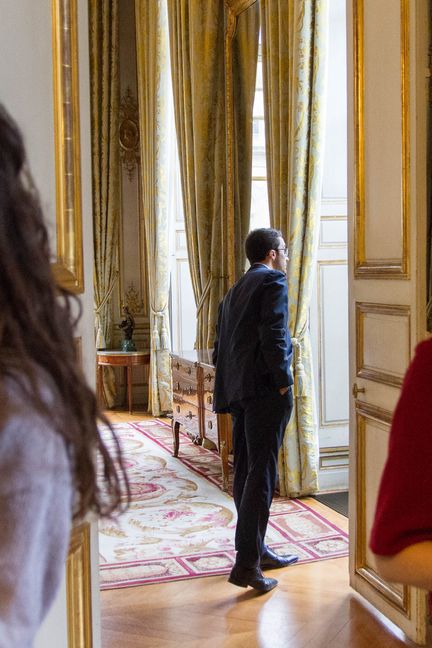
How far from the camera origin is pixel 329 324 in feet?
18.2

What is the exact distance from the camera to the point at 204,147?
6457 mm

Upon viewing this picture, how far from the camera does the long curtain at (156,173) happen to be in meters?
8.08

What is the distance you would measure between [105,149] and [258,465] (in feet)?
18.9

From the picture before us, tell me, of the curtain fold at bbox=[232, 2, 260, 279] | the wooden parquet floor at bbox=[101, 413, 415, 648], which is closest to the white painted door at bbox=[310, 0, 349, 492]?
the curtain fold at bbox=[232, 2, 260, 279]

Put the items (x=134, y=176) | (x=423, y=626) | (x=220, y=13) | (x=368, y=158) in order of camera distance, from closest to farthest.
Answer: (x=423, y=626), (x=368, y=158), (x=220, y=13), (x=134, y=176)

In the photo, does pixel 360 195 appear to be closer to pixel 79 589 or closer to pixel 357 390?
pixel 357 390

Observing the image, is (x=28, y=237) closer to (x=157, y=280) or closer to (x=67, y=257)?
(x=67, y=257)

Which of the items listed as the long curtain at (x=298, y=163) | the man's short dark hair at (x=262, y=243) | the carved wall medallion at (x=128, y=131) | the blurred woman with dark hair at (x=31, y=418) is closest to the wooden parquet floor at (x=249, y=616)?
the long curtain at (x=298, y=163)

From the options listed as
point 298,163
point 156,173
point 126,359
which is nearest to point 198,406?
point 298,163

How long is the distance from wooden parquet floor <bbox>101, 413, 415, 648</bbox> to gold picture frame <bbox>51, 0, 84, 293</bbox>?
1.71m

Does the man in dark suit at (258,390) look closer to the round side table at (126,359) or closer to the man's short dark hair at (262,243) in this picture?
the man's short dark hair at (262,243)

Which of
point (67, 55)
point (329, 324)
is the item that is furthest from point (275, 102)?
point (67, 55)

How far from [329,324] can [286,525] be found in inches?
55.9

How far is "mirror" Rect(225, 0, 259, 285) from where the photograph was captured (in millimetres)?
6148
